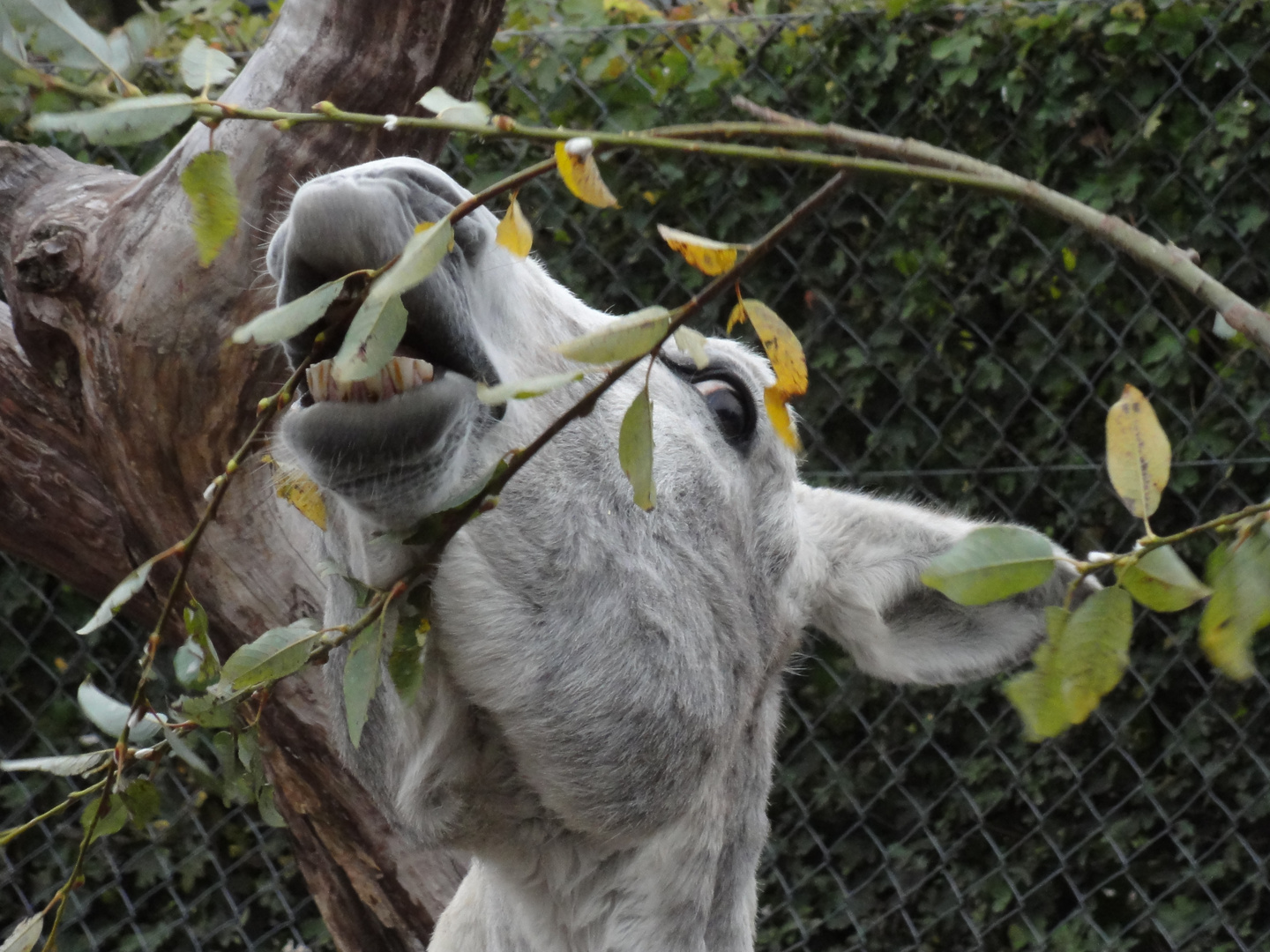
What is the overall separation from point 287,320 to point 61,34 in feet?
1.39

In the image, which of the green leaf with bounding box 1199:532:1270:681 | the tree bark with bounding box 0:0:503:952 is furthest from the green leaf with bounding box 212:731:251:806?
the green leaf with bounding box 1199:532:1270:681

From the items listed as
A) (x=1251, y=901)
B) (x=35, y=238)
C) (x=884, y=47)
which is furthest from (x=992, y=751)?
(x=35, y=238)

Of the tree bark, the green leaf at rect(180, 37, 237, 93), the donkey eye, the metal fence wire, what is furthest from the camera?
the metal fence wire

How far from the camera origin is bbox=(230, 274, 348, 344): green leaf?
0.99 meters

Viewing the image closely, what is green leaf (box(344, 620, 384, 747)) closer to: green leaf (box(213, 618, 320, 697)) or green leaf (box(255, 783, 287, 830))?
green leaf (box(213, 618, 320, 697))

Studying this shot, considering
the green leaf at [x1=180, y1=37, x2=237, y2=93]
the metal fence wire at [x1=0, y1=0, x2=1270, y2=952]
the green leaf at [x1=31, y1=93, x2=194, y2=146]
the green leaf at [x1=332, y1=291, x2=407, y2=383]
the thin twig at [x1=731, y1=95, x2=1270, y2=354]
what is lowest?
the metal fence wire at [x1=0, y1=0, x2=1270, y2=952]

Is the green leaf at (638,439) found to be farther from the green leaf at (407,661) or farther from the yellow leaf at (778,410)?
the green leaf at (407,661)

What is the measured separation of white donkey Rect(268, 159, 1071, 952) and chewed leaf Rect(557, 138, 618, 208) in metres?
0.28

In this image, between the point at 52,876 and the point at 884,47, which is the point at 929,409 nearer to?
the point at 884,47

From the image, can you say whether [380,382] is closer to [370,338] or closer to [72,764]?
[370,338]

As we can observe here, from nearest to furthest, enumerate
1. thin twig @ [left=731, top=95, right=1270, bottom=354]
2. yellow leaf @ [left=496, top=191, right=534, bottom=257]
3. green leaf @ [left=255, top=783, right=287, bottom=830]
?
thin twig @ [left=731, top=95, right=1270, bottom=354] → yellow leaf @ [left=496, top=191, right=534, bottom=257] → green leaf @ [left=255, top=783, right=287, bottom=830]

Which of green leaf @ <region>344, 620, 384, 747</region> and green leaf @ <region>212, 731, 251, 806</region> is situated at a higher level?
green leaf @ <region>344, 620, 384, 747</region>

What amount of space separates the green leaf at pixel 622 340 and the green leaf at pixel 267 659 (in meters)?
0.60

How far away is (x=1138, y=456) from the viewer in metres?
0.98
